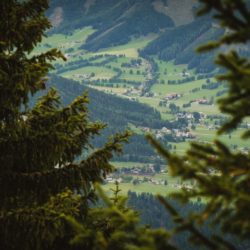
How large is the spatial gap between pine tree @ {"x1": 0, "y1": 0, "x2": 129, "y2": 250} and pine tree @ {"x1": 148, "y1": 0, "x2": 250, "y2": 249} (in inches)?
258

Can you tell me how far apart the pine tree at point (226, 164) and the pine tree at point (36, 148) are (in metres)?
6.55

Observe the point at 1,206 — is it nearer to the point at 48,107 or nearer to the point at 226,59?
the point at 48,107

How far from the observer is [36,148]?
13.9m

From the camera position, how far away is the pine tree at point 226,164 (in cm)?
616

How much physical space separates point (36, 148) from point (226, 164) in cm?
806

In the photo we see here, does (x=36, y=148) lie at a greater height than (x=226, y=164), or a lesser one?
greater

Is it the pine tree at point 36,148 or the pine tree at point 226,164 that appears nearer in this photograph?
the pine tree at point 226,164

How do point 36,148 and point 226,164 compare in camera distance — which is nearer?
point 226,164

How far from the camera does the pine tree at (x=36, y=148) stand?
41.6 ft

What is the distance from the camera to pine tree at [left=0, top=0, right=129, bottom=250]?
1267 cm

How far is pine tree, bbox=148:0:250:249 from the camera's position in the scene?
243 inches

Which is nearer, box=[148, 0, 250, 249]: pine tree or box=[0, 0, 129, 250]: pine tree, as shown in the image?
box=[148, 0, 250, 249]: pine tree

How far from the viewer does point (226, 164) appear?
258 inches

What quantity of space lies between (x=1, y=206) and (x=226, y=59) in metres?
8.37
